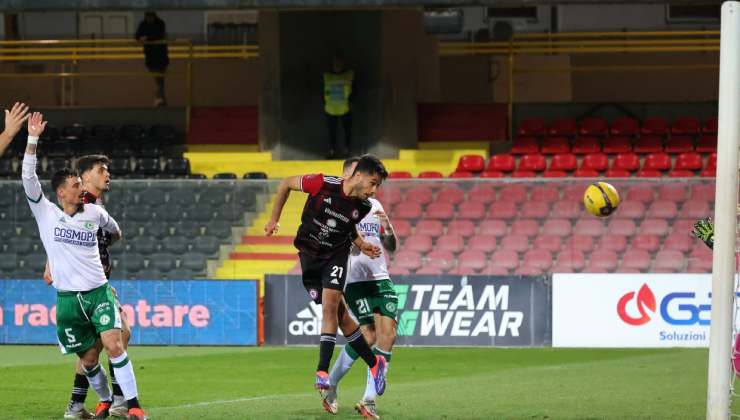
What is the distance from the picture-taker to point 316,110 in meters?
27.7

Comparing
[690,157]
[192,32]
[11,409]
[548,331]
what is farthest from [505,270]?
[192,32]

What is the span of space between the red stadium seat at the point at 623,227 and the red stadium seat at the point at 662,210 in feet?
1.05

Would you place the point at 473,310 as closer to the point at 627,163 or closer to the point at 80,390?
the point at 627,163

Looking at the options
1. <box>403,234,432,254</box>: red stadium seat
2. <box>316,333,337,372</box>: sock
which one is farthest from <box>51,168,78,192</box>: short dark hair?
<box>403,234,432,254</box>: red stadium seat

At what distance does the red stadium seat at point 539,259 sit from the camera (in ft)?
66.4

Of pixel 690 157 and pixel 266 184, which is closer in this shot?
pixel 266 184

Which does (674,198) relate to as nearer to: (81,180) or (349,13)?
(349,13)

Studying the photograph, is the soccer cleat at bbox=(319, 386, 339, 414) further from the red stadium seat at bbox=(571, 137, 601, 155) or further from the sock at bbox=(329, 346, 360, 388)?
the red stadium seat at bbox=(571, 137, 601, 155)

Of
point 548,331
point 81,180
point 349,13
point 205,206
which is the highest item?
point 349,13

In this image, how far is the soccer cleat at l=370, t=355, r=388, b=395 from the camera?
35.7 feet

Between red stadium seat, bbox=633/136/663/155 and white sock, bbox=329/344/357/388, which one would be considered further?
red stadium seat, bbox=633/136/663/155

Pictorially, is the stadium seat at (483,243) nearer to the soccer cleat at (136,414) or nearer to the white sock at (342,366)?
the white sock at (342,366)

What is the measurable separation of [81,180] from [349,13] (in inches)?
679

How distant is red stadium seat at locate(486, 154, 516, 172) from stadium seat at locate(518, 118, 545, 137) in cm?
179
